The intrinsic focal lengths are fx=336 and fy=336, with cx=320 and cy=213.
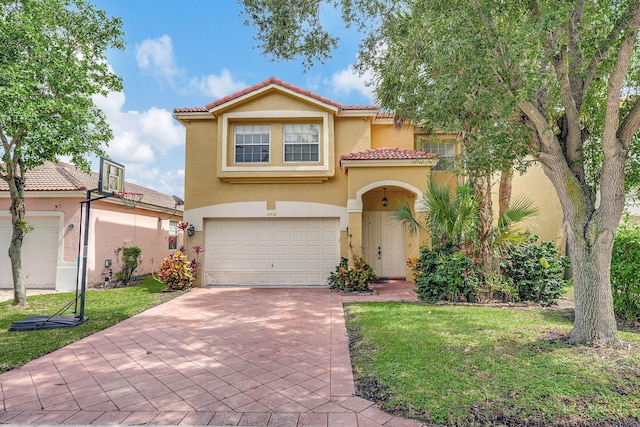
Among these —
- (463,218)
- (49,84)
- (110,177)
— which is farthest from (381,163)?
(49,84)

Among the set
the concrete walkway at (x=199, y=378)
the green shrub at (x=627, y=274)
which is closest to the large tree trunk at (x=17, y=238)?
the concrete walkway at (x=199, y=378)

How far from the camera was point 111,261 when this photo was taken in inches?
539

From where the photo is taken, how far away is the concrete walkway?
381 centimetres

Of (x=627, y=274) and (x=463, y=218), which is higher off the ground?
(x=463, y=218)

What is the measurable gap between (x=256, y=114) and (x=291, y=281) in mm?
6610

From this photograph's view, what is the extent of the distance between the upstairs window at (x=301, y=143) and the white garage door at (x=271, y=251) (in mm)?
2429

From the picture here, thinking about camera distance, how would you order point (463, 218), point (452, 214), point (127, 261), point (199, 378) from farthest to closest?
point (127, 261) → point (452, 214) → point (463, 218) → point (199, 378)

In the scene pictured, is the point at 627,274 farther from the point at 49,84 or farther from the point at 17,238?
the point at 17,238

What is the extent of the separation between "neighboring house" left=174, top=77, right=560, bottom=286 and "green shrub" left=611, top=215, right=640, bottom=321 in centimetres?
610

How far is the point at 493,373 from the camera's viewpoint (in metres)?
4.53

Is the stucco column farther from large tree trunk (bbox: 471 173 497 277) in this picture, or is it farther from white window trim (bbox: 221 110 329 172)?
large tree trunk (bbox: 471 173 497 277)

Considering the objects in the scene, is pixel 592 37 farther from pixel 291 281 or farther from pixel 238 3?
pixel 291 281

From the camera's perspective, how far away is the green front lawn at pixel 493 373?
3668 millimetres

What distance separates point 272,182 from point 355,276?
15.9ft
